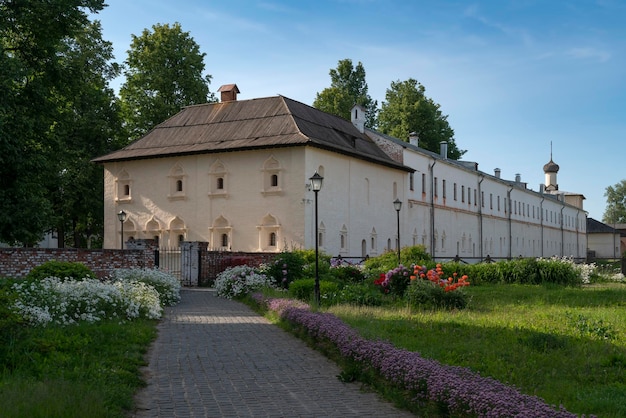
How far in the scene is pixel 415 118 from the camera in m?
63.8

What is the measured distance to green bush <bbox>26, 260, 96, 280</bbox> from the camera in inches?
674

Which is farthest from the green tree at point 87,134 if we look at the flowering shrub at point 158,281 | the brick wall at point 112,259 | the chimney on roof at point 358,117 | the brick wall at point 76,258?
the flowering shrub at point 158,281

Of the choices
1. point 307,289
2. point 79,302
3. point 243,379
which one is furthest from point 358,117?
point 243,379

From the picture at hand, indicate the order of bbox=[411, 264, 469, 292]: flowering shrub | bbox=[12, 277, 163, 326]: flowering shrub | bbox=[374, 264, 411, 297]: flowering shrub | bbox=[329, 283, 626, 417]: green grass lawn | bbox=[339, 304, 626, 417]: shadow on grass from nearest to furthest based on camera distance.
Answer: bbox=[339, 304, 626, 417]: shadow on grass → bbox=[329, 283, 626, 417]: green grass lawn → bbox=[12, 277, 163, 326]: flowering shrub → bbox=[411, 264, 469, 292]: flowering shrub → bbox=[374, 264, 411, 297]: flowering shrub

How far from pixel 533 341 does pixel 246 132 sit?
28.8m

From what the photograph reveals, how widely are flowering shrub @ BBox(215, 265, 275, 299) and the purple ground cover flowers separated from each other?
35.1 ft

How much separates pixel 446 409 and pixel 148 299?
1007cm

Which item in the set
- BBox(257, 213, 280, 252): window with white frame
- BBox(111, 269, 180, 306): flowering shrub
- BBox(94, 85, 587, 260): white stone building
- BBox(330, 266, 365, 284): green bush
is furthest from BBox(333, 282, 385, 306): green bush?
BBox(257, 213, 280, 252): window with white frame

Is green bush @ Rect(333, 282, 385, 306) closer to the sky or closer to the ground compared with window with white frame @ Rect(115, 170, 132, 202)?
closer to the ground

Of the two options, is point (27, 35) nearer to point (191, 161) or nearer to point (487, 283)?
point (191, 161)

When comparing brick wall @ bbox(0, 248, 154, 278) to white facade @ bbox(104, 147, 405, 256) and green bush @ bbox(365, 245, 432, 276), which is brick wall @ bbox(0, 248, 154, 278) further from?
white facade @ bbox(104, 147, 405, 256)

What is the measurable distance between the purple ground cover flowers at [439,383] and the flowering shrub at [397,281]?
25.1 ft

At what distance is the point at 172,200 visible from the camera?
1505 inches

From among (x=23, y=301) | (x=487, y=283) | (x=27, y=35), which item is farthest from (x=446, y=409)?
(x=27, y=35)
